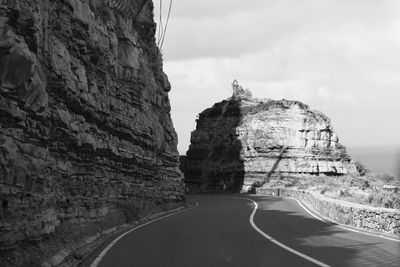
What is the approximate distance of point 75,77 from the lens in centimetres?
1873

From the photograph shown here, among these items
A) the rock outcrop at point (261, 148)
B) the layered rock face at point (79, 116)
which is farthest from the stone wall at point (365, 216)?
the rock outcrop at point (261, 148)

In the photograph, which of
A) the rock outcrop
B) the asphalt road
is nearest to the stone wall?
the asphalt road

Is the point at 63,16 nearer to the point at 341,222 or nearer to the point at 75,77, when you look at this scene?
the point at 75,77

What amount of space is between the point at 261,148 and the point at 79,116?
5541cm

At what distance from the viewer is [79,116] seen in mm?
19047

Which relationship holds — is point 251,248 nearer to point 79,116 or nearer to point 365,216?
point 365,216

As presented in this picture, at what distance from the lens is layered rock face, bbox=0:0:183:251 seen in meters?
10.6

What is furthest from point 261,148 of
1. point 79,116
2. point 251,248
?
point 251,248

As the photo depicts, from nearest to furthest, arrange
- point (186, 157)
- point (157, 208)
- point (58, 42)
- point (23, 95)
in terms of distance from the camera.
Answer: point (23, 95) < point (58, 42) < point (157, 208) < point (186, 157)

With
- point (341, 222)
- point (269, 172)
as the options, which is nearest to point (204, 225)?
point (341, 222)

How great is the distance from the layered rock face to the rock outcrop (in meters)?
32.7

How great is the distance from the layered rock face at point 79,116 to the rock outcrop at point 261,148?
32750 mm

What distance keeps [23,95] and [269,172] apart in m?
61.2

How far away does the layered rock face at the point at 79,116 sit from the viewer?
10.6 meters
